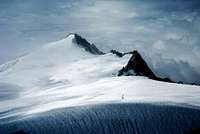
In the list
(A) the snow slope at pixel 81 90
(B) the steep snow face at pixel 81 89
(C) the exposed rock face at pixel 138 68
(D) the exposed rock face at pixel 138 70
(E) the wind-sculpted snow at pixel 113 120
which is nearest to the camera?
(E) the wind-sculpted snow at pixel 113 120

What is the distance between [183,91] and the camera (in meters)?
101

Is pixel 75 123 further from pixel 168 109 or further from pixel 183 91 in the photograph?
pixel 183 91

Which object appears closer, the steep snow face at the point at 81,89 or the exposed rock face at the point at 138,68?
the steep snow face at the point at 81,89

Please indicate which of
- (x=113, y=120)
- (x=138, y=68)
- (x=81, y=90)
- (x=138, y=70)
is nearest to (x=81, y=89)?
(x=81, y=90)

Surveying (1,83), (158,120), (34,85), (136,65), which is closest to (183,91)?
(158,120)

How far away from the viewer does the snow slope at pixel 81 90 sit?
92.4 metres

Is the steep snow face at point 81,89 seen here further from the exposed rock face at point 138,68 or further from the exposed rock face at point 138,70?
the exposed rock face at point 138,68

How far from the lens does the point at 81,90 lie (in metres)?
125

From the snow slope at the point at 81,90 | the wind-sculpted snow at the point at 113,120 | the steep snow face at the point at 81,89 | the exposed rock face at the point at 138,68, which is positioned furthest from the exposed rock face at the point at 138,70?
the wind-sculpted snow at the point at 113,120

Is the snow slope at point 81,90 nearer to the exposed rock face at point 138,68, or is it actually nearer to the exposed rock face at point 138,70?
the exposed rock face at point 138,70

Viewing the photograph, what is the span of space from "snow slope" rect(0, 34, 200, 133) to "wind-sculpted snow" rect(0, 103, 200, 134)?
4235 mm

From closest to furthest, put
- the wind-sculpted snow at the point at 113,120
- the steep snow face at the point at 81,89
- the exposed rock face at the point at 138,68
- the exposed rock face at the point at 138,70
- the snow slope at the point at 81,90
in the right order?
the wind-sculpted snow at the point at 113,120 → the snow slope at the point at 81,90 → the steep snow face at the point at 81,89 → the exposed rock face at the point at 138,70 → the exposed rock face at the point at 138,68

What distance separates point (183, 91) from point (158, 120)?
23.9m

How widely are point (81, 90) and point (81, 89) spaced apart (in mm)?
3567
